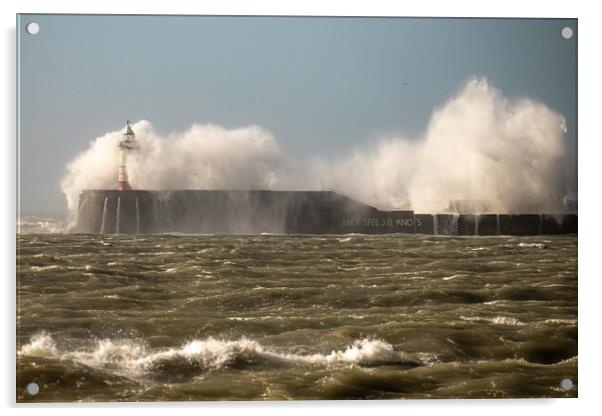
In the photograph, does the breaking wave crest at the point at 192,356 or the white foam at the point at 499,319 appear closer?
the breaking wave crest at the point at 192,356

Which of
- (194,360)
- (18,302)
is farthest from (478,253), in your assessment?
(18,302)

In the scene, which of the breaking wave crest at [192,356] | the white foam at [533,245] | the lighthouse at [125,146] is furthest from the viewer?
the white foam at [533,245]

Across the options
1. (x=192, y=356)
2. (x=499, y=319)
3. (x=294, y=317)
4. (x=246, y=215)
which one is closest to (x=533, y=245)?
(x=499, y=319)

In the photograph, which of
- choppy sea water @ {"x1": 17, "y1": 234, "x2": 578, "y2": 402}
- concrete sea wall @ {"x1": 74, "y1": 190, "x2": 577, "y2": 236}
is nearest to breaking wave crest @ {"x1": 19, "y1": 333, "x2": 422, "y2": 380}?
choppy sea water @ {"x1": 17, "y1": 234, "x2": 578, "y2": 402}

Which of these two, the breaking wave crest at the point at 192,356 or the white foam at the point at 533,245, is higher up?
the white foam at the point at 533,245

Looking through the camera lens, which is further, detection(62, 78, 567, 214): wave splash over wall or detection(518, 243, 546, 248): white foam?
detection(518, 243, 546, 248): white foam

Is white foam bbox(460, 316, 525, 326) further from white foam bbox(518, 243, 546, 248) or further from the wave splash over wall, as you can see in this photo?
the wave splash over wall

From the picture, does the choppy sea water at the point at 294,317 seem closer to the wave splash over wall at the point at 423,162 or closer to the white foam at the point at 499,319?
the white foam at the point at 499,319

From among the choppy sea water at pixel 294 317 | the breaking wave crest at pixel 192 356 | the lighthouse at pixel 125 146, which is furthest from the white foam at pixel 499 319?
the lighthouse at pixel 125 146

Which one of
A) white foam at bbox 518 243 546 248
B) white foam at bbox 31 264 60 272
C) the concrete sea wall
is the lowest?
white foam at bbox 31 264 60 272
